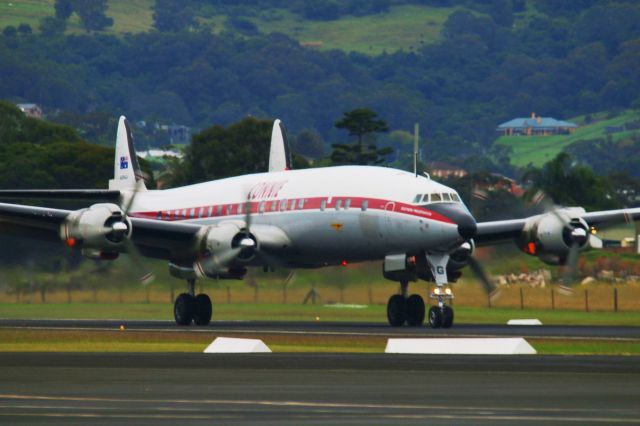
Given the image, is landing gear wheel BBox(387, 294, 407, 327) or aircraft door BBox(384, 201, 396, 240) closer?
aircraft door BBox(384, 201, 396, 240)

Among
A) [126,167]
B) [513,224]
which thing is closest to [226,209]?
[126,167]

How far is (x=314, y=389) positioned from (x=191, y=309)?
82.2 feet

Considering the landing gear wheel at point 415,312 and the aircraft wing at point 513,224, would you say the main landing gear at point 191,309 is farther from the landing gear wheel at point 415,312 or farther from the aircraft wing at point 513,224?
the aircraft wing at point 513,224

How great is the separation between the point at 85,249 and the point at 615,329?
50.8 feet

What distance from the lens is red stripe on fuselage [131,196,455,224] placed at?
46.8 meters

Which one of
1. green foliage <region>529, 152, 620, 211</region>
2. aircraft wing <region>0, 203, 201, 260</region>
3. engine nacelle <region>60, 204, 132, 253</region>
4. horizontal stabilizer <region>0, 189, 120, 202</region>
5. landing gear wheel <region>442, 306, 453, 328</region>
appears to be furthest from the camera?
green foliage <region>529, 152, 620, 211</region>

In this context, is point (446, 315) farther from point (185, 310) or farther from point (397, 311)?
point (185, 310)

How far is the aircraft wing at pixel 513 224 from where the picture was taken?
49.8 m

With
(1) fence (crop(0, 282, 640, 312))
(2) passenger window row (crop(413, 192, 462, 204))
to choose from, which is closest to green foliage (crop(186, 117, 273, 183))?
(1) fence (crop(0, 282, 640, 312))

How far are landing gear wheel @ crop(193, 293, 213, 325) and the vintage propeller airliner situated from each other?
32mm

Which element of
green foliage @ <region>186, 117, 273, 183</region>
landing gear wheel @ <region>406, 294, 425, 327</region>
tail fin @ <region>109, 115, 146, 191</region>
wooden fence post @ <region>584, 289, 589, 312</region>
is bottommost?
wooden fence post @ <region>584, 289, 589, 312</region>

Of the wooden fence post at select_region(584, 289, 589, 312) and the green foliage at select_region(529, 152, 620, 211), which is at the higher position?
the green foliage at select_region(529, 152, 620, 211)

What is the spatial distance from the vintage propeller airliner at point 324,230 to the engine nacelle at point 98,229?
29 millimetres

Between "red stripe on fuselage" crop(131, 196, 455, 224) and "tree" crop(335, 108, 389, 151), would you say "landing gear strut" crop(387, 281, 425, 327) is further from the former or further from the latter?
"tree" crop(335, 108, 389, 151)
